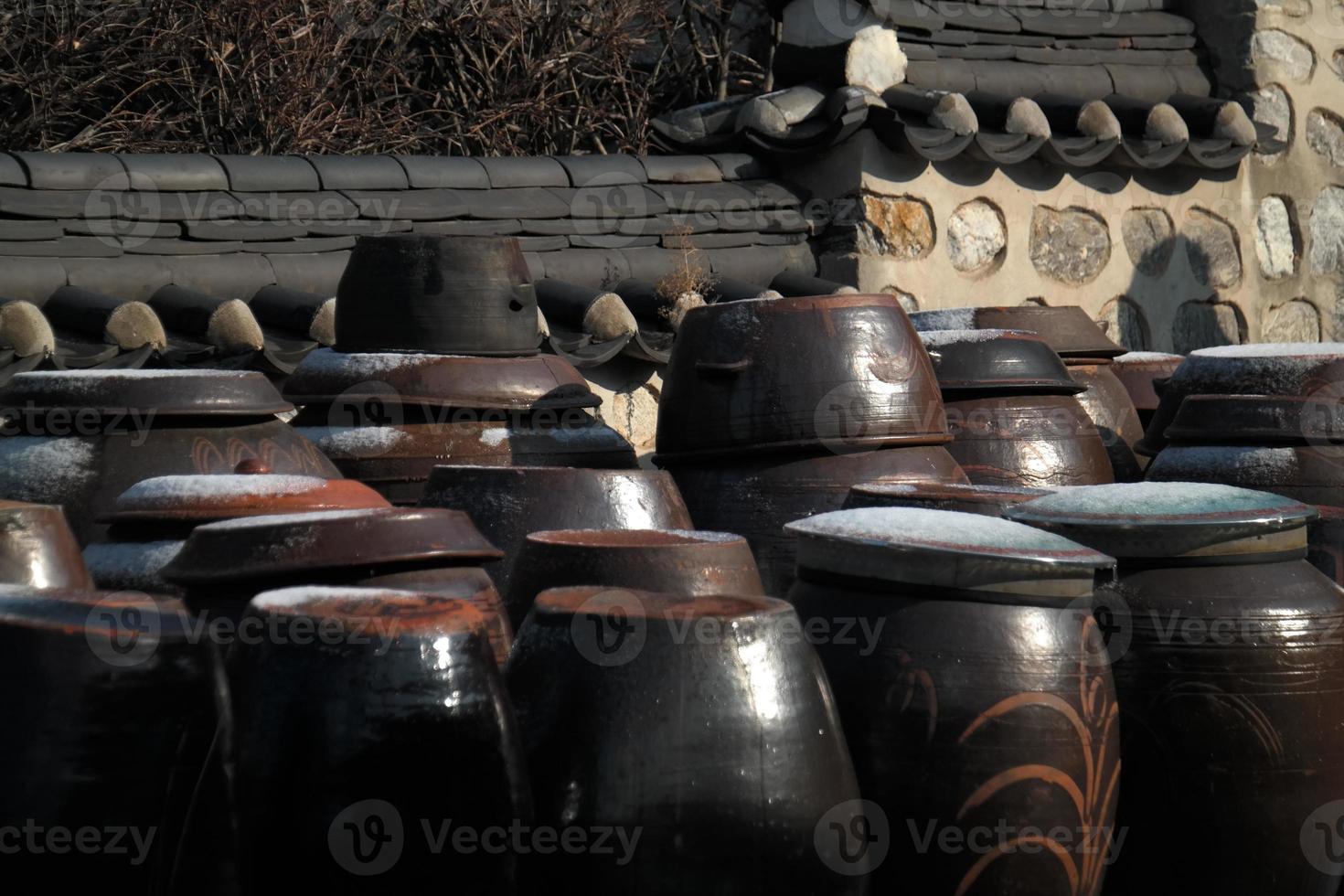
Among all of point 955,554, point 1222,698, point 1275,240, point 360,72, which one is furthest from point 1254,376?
point 360,72

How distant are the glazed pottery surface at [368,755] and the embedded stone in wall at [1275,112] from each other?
7109mm

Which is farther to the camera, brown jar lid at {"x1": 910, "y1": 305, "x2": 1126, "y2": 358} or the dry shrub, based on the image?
the dry shrub

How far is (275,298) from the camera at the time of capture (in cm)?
549

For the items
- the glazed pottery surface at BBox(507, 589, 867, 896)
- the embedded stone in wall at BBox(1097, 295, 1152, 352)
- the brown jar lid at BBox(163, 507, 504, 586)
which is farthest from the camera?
the embedded stone in wall at BBox(1097, 295, 1152, 352)

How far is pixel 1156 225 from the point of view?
25.9 feet

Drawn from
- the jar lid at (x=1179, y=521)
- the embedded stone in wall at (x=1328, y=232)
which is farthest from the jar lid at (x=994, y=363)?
the embedded stone in wall at (x=1328, y=232)

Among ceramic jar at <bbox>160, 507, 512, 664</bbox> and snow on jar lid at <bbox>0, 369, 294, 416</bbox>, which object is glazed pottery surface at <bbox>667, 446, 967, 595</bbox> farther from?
ceramic jar at <bbox>160, 507, 512, 664</bbox>

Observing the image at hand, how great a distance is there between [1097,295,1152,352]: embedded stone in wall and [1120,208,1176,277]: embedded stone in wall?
0.19 metres

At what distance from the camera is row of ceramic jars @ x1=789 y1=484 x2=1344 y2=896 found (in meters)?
2.62

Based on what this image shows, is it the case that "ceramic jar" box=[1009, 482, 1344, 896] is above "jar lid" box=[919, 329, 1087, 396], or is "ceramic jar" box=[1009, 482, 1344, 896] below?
below

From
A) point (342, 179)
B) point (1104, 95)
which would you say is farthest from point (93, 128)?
point (1104, 95)

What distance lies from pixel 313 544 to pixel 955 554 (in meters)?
1.03

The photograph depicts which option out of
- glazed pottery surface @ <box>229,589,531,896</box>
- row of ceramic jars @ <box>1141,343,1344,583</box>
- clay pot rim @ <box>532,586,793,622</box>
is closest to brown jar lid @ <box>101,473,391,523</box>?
clay pot rim @ <box>532,586,793,622</box>

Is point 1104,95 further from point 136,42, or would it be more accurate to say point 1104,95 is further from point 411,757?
point 411,757
